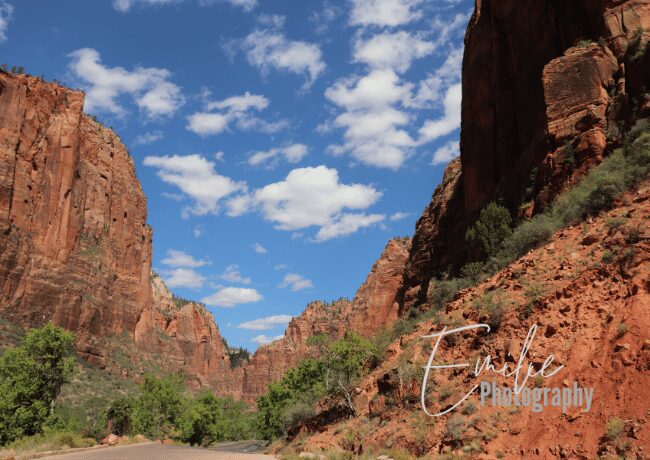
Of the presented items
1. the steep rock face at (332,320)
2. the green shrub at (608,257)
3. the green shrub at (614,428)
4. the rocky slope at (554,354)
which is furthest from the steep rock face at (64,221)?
the green shrub at (614,428)

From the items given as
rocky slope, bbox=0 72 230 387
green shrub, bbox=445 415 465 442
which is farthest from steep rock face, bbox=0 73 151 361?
green shrub, bbox=445 415 465 442

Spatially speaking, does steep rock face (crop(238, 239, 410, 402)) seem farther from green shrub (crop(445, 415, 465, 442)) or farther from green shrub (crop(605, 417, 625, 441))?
green shrub (crop(605, 417, 625, 441))

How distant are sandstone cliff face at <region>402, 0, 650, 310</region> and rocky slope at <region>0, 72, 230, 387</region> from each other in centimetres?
6006

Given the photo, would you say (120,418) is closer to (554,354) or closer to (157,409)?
(157,409)

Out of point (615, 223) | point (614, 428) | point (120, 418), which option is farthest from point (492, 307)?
point (120, 418)

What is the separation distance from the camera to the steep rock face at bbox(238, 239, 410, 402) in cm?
9406

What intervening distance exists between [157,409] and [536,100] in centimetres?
5591

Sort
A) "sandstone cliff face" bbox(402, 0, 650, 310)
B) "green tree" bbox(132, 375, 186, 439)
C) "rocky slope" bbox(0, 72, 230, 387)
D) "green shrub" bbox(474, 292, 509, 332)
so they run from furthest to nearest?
"rocky slope" bbox(0, 72, 230, 387) < "green tree" bbox(132, 375, 186, 439) < "sandstone cliff face" bbox(402, 0, 650, 310) < "green shrub" bbox(474, 292, 509, 332)

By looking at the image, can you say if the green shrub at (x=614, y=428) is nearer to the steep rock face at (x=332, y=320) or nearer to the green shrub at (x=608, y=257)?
the green shrub at (x=608, y=257)

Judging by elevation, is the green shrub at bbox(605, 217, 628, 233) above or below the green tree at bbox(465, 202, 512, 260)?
below

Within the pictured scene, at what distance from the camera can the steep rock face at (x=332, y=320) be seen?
94062 millimetres

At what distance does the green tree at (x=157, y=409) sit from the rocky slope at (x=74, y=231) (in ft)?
80.2

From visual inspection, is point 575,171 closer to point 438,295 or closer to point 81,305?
point 438,295

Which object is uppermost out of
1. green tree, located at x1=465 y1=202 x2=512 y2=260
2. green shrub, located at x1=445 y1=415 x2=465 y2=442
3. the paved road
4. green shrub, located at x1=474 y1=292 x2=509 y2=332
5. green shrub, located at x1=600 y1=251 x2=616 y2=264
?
green tree, located at x1=465 y1=202 x2=512 y2=260
